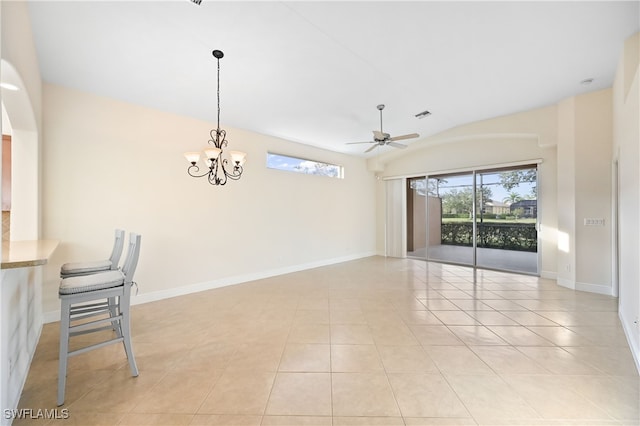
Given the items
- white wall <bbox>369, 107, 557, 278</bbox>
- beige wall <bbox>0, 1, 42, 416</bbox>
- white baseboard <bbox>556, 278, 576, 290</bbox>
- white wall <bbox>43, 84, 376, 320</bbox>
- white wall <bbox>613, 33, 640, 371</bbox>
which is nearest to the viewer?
beige wall <bbox>0, 1, 42, 416</bbox>

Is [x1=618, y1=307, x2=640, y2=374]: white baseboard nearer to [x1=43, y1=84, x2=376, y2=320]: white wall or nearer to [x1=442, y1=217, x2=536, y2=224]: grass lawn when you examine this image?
[x1=442, y1=217, x2=536, y2=224]: grass lawn

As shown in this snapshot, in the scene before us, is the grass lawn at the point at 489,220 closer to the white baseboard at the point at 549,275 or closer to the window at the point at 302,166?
the white baseboard at the point at 549,275

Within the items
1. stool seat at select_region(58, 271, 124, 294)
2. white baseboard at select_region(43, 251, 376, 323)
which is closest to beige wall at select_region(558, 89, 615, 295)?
white baseboard at select_region(43, 251, 376, 323)

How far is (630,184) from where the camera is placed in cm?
279

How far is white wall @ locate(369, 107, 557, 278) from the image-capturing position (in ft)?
16.8

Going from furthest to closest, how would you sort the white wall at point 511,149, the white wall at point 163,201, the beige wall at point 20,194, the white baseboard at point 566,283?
the white wall at point 511,149, the white baseboard at point 566,283, the white wall at point 163,201, the beige wall at point 20,194

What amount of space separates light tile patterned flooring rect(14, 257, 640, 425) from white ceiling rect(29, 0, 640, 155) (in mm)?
3000

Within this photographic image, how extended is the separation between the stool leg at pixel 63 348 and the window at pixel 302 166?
13.3 feet

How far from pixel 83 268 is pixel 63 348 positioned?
3.34 ft

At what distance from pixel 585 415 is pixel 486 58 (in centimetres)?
376

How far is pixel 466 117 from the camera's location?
18.2ft

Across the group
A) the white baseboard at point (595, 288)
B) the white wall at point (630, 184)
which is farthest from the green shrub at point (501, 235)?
the white wall at point (630, 184)

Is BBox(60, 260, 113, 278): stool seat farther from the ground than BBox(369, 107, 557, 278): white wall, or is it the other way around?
BBox(369, 107, 557, 278): white wall

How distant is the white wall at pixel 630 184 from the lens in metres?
2.53
